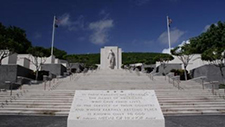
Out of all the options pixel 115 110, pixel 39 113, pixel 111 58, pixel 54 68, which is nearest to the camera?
pixel 115 110

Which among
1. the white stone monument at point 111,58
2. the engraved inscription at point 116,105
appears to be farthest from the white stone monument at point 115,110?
the white stone monument at point 111,58

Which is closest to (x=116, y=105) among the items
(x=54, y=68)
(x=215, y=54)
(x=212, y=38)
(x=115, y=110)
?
(x=115, y=110)

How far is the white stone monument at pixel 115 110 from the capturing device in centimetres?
420

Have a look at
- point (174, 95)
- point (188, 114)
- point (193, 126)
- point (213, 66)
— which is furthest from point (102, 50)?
point (193, 126)

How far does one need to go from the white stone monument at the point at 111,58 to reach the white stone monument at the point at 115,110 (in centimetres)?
2737

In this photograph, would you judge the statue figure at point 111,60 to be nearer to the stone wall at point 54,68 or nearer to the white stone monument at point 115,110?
the stone wall at point 54,68

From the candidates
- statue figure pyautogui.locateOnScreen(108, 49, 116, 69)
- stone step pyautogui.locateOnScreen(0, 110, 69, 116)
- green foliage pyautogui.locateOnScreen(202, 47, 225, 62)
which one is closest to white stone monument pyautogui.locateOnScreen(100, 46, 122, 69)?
statue figure pyautogui.locateOnScreen(108, 49, 116, 69)

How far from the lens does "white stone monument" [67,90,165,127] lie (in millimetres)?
4203

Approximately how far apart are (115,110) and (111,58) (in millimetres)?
27965

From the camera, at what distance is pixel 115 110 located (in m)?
4.50

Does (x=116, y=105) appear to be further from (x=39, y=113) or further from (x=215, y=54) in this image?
(x=215, y=54)

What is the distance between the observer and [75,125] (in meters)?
4.21

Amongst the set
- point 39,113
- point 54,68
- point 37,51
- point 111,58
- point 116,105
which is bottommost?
point 39,113

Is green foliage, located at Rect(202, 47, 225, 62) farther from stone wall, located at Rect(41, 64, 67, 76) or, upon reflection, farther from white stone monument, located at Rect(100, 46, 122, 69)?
white stone monument, located at Rect(100, 46, 122, 69)
